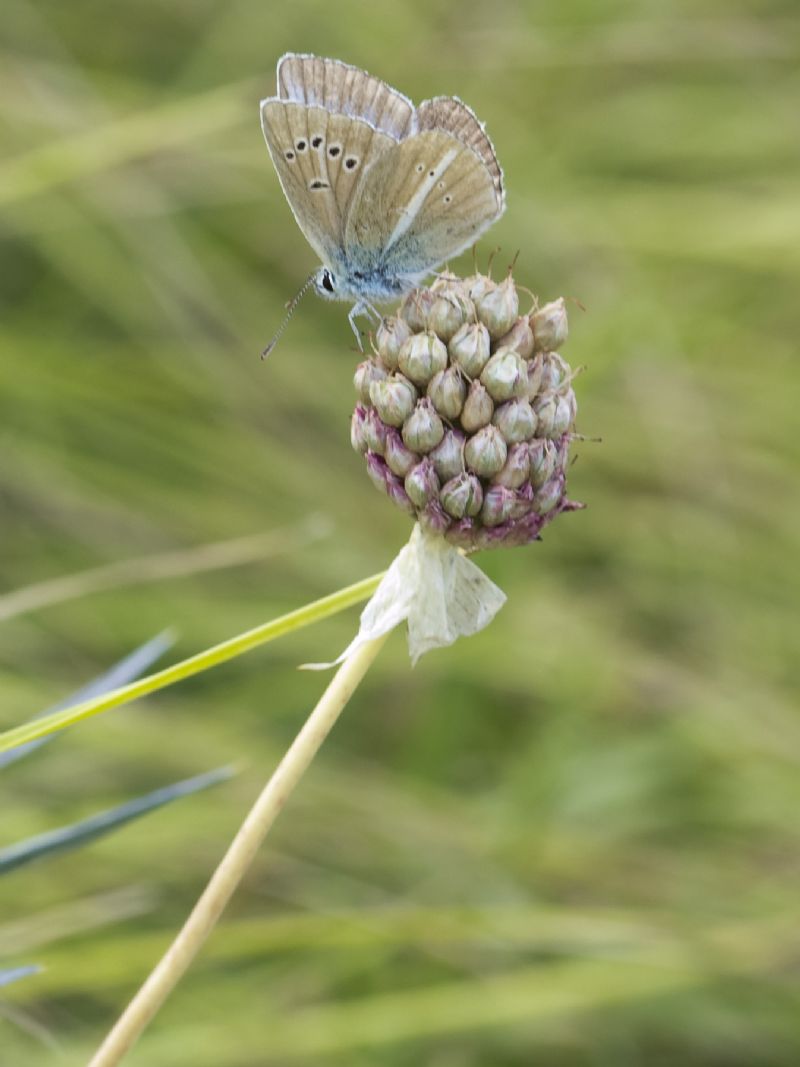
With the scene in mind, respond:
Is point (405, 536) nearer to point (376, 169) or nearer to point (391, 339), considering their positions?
point (376, 169)

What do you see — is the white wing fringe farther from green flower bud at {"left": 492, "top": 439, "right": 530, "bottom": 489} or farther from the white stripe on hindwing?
the white stripe on hindwing

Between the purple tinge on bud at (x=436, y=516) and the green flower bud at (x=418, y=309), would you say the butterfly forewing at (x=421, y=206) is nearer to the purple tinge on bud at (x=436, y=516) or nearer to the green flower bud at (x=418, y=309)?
the green flower bud at (x=418, y=309)

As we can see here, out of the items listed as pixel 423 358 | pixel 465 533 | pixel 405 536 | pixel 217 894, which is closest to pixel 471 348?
pixel 423 358

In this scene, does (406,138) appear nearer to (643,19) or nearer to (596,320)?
(596,320)

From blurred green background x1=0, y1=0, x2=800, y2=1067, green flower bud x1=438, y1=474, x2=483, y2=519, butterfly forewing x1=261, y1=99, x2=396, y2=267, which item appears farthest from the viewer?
blurred green background x1=0, y1=0, x2=800, y2=1067

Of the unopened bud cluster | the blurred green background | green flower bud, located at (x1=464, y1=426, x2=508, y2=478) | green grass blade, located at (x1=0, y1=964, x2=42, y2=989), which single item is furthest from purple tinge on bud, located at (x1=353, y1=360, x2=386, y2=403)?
the blurred green background

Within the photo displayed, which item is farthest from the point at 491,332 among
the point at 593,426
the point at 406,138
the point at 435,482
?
the point at 593,426
